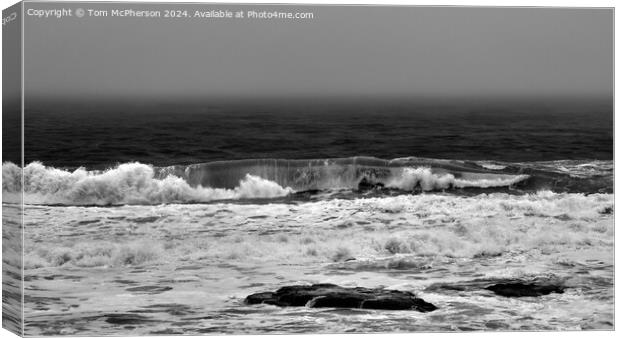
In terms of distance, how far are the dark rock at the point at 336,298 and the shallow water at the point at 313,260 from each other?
0.10 metres

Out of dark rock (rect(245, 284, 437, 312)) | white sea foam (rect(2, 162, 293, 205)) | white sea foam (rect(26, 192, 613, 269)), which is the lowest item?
dark rock (rect(245, 284, 437, 312))

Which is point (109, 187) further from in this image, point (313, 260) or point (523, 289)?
point (523, 289)

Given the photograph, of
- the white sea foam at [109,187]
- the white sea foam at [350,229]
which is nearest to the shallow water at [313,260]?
the white sea foam at [350,229]

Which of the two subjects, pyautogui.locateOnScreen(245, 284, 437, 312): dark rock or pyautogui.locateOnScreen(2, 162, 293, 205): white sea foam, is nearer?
pyautogui.locateOnScreen(2, 162, 293, 205): white sea foam

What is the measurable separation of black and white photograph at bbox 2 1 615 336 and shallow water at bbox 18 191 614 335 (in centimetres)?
3

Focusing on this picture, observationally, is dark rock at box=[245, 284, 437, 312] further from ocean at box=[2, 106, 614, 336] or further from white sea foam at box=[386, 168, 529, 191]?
white sea foam at box=[386, 168, 529, 191]

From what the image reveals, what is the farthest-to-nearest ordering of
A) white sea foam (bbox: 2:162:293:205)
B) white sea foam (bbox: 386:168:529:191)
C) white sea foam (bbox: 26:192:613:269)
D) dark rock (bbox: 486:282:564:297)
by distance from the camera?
white sea foam (bbox: 386:168:529:191) → dark rock (bbox: 486:282:564:297) → white sea foam (bbox: 26:192:613:269) → white sea foam (bbox: 2:162:293:205)

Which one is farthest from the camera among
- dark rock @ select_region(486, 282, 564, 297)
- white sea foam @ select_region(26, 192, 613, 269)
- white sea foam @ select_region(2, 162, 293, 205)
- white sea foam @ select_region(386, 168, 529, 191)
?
white sea foam @ select_region(386, 168, 529, 191)

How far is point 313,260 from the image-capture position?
2181cm

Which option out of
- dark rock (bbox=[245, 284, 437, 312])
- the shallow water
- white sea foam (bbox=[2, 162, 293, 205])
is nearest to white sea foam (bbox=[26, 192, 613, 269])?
the shallow water

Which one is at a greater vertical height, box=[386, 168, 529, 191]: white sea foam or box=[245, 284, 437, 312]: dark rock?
box=[386, 168, 529, 191]: white sea foam

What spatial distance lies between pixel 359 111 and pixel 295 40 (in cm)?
141

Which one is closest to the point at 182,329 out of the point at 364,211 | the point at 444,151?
the point at 364,211

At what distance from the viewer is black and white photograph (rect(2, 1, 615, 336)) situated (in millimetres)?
21344
